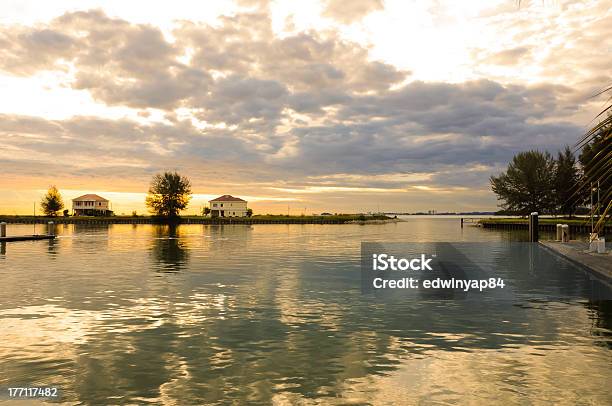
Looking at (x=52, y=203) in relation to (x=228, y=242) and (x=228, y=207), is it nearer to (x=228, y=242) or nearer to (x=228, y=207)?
(x=228, y=207)

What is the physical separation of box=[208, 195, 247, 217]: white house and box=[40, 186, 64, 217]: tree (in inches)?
2001

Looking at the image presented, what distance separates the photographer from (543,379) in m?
9.56

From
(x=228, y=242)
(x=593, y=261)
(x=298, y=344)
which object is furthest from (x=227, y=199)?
(x=298, y=344)

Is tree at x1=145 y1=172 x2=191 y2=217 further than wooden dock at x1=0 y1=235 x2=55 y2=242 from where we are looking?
Yes

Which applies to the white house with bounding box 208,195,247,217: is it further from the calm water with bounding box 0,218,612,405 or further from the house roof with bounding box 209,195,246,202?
the calm water with bounding box 0,218,612,405

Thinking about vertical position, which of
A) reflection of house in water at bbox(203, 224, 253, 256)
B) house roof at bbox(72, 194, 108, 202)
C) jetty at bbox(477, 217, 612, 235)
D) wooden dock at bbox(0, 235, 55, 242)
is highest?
house roof at bbox(72, 194, 108, 202)

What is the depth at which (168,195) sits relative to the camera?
160m

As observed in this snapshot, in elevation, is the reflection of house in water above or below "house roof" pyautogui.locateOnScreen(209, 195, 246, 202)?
below

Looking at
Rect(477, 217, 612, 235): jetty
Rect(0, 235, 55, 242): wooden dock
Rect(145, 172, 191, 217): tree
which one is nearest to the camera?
Rect(0, 235, 55, 242): wooden dock

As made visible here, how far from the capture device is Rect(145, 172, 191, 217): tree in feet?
525

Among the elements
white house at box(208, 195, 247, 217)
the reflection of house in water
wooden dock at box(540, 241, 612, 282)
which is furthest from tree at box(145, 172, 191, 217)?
wooden dock at box(540, 241, 612, 282)

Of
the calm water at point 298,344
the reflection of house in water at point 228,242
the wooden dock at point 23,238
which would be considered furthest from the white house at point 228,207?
the calm water at point 298,344

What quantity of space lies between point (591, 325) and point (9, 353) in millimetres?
14708

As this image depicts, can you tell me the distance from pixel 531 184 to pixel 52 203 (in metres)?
146
